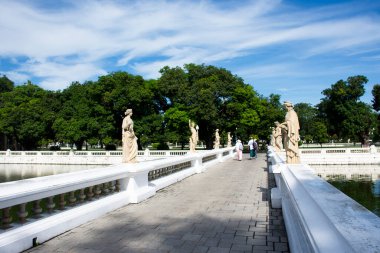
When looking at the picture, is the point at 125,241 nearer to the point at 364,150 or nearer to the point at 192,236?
the point at 192,236

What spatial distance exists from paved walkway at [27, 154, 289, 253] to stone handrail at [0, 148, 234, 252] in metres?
0.19

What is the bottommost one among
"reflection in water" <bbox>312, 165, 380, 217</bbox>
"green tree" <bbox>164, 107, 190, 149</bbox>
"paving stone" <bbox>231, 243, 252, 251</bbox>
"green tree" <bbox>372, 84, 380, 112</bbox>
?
"reflection in water" <bbox>312, 165, 380, 217</bbox>

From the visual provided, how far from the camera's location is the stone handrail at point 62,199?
483 centimetres

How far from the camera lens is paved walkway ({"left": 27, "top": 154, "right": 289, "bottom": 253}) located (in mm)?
5016

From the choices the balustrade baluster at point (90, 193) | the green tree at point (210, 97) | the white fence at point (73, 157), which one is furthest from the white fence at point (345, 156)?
the balustrade baluster at point (90, 193)

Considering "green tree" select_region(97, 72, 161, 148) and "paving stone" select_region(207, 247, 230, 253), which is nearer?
"paving stone" select_region(207, 247, 230, 253)

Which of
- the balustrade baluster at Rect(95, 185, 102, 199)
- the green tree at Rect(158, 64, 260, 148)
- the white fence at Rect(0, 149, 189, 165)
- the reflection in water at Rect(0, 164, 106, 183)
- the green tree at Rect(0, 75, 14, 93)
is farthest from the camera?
the green tree at Rect(0, 75, 14, 93)

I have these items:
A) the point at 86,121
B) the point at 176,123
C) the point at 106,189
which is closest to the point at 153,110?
the point at 176,123

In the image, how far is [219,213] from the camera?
728cm

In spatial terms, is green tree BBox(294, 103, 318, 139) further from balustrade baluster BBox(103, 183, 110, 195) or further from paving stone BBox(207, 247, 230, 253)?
paving stone BBox(207, 247, 230, 253)

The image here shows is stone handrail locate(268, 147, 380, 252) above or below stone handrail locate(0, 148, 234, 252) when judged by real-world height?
above

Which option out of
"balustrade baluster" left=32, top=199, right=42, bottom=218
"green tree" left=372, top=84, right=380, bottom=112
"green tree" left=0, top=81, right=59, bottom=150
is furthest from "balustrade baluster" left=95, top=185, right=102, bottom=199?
"green tree" left=372, top=84, right=380, bottom=112

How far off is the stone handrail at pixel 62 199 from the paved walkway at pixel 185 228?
190 mm

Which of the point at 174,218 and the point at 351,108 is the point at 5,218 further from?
the point at 351,108
